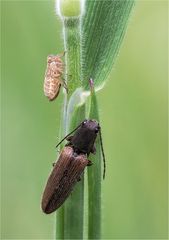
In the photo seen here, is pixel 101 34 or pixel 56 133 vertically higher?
pixel 101 34

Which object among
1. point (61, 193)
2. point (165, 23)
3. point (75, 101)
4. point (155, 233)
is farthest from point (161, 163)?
point (75, 101)

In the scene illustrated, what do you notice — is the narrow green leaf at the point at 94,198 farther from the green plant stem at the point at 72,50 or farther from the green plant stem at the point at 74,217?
the green plant stem at the point at 72,50

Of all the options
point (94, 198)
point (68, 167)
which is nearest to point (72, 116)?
point (94, 198)

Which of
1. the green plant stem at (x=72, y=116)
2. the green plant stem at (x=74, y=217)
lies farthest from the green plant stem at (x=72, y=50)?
the green plant stem at (x=74, y=217)

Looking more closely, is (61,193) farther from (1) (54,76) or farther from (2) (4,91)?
(2) (4,91)

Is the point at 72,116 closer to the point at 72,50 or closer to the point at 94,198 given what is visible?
the point at 72,50

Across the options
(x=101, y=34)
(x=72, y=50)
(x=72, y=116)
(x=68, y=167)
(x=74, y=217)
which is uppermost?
(x=101, y=34)

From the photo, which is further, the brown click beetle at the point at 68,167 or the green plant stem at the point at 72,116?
the brown click beetle at the point at 68,167
